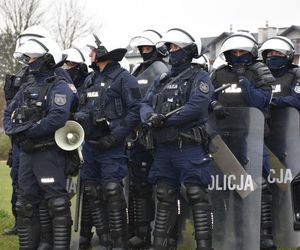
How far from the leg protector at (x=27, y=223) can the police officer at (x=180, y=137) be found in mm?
1242

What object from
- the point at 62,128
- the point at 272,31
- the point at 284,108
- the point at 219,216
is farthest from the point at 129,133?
the point at 272,31

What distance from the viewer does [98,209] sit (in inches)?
263

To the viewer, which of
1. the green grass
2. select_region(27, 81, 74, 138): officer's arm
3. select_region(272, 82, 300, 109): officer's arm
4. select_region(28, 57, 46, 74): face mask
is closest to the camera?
select_region(27, 81, 74, 138): officer's arm

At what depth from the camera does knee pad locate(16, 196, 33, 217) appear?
20.4ft

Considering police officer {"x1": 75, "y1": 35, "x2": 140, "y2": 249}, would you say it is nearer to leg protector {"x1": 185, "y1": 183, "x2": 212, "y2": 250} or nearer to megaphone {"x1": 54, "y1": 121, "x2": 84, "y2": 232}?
megaphone {"x1": 54, "y1": 121, "x2": 84, "y2": 232}

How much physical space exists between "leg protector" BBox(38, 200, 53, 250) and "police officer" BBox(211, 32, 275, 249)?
198cm

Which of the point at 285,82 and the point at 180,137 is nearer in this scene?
the point at 180,137

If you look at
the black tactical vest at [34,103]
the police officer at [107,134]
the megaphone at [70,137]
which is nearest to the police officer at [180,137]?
the police officer at [107,134]

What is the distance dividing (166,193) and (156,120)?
72cm

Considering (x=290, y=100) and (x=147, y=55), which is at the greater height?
(x=147, y=55)

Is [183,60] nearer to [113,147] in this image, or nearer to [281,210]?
[113,147]

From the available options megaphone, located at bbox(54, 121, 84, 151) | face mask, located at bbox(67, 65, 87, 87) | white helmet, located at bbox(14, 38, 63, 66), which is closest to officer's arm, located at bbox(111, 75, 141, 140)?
megaphone, located at bbox(54, 121, 84, 151)

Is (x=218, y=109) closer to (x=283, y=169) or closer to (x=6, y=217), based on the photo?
(x=283, y=169)

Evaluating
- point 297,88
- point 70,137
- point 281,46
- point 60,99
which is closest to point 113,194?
point 70,137
